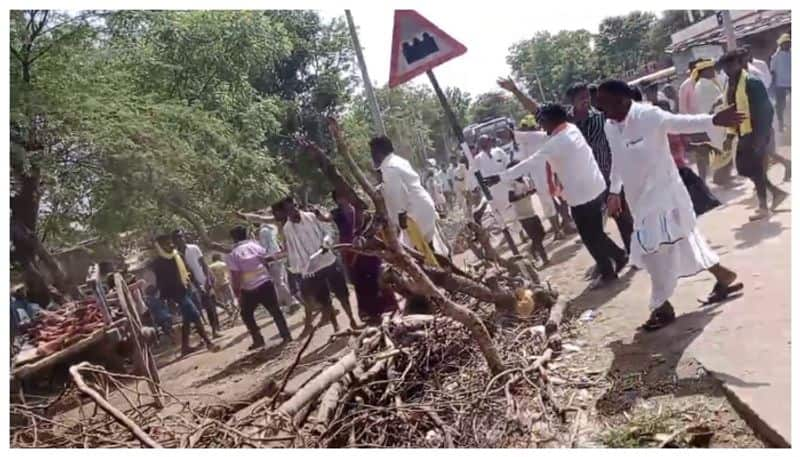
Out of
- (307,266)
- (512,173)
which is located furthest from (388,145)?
(307,266)

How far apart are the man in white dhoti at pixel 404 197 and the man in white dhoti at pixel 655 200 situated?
1781mm

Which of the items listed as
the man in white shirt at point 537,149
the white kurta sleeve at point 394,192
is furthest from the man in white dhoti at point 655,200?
the man in white shirt at point 537,149

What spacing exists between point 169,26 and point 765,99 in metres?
8.25

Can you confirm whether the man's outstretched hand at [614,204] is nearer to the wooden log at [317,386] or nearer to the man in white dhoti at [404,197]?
the man in white dhoti at [404,197]

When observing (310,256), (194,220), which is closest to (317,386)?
(310,256)

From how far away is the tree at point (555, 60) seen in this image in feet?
100.0

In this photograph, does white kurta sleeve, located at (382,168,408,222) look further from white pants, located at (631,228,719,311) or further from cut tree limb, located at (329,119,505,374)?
white pants, located at (631,228,719,311)

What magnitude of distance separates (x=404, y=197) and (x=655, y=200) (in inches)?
81.2

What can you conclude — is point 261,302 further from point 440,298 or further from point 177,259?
point 440,298

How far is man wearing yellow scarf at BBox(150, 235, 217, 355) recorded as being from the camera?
903 cm

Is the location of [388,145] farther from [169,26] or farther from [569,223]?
[169,26]

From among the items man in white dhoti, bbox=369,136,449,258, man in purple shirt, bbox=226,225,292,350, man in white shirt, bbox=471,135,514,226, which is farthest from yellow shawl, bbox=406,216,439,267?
man in white shirt, bbox=471,135,514,226

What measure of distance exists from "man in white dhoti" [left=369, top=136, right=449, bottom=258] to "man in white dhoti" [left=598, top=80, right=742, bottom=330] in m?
1.78
